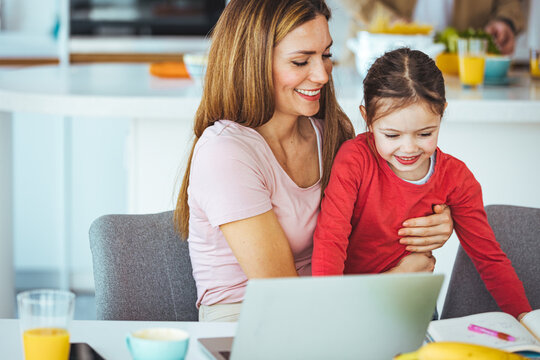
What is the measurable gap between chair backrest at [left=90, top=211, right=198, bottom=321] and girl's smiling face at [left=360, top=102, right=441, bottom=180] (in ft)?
1.40

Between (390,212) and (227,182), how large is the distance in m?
0.33

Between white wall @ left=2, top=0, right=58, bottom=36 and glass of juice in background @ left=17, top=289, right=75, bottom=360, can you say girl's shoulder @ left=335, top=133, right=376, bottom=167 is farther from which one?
white wall @ left=2, top=0, right=58, bottom=36

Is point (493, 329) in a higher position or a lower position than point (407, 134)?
lower

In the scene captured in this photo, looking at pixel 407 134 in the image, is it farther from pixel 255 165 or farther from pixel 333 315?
pixel 333 315

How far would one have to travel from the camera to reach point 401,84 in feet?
4.57

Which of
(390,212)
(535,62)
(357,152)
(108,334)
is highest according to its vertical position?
(535,62)

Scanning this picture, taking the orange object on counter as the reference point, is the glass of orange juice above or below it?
above

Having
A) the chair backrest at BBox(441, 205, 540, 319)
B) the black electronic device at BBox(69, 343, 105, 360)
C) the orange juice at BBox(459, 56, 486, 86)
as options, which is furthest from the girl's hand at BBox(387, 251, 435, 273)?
the orange juice at BBox(459, 56, 486, 86)

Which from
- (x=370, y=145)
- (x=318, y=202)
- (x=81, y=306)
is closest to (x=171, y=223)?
(x=318, y=202)

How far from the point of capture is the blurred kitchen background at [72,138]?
3525 millimetres

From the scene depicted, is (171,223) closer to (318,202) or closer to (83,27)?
(318,202)

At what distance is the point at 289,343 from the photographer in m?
0.93

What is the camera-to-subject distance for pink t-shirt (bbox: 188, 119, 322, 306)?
1339mm

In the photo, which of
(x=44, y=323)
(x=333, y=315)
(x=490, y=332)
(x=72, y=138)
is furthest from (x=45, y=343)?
(x=72, y=138)
